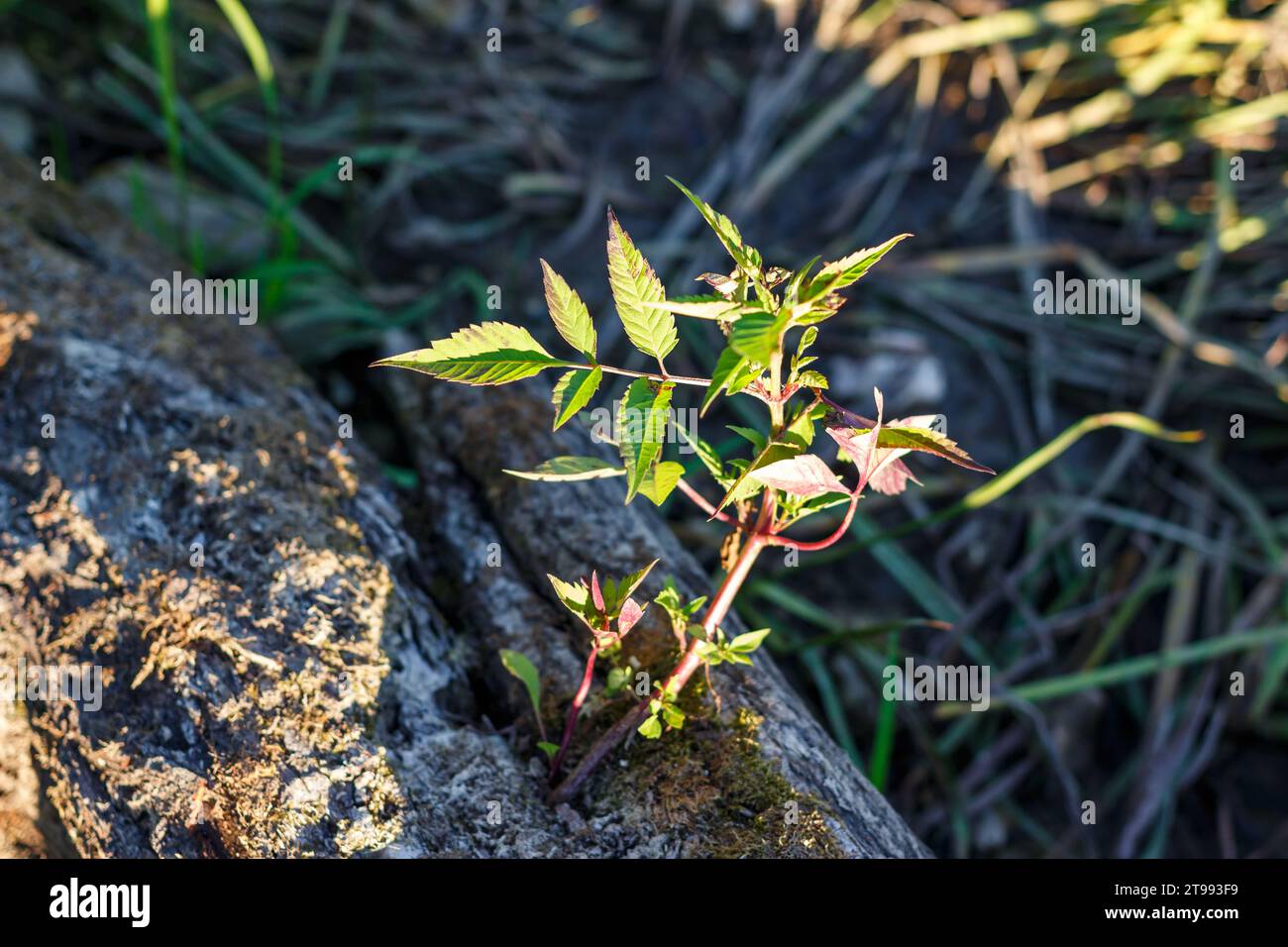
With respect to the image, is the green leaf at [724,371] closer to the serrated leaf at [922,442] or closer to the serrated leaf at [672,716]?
the serrated leaf at [922,442]

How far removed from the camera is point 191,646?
4.31ft

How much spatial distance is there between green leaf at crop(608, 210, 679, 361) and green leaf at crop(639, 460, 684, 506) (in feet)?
0.39

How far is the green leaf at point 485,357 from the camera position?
3.32ft

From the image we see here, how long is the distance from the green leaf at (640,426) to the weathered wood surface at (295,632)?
1.50 ft

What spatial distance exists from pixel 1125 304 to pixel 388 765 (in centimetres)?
232

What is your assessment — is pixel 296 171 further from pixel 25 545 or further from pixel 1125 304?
pixel 1125 304

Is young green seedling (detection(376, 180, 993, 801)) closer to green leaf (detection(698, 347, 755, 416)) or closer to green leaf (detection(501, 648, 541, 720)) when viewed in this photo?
green leaf (detection(698, 347, 755, 416))

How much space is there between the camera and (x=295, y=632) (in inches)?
52.2

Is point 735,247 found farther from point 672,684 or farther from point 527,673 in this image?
point 527,673

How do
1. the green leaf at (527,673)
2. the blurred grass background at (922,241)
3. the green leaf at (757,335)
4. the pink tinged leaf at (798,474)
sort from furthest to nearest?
the blurred grass background at (922,241), the green leaf at (527,673), the pink tinged leaf at (798,474), the green leaf at (757,335)

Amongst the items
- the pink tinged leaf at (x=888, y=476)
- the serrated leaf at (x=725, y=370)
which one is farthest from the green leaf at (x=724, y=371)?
the pink tinged leaf at (x=888, y=476)

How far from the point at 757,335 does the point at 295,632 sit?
0.77 meters
